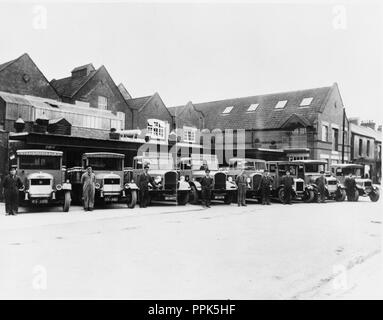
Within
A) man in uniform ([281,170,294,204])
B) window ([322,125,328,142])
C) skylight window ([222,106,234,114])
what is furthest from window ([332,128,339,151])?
man in uniform ([281,170,294,204])

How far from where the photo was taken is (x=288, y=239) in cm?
847

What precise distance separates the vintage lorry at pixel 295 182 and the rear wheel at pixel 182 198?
5.10m

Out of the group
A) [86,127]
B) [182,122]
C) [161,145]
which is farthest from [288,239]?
[182,122]

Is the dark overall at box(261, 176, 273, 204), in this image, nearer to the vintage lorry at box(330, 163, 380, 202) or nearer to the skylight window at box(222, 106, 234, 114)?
the vintage lorry at box(330, 163, 380, 202)

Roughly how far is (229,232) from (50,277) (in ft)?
16.1

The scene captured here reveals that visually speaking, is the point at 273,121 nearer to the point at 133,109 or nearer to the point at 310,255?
the point at 133,109

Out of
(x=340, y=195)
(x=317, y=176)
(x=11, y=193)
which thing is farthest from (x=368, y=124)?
(x=11, y=193)

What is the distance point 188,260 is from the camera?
635cm

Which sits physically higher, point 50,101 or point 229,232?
point 50,101

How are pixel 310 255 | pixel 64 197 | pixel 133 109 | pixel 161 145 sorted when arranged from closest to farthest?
pixel 310 255 < pixel 64 197 < pixel 161 145 < pixel 133 109

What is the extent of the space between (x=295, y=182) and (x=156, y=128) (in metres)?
15.7

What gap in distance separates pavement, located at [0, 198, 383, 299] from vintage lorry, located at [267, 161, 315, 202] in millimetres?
8170

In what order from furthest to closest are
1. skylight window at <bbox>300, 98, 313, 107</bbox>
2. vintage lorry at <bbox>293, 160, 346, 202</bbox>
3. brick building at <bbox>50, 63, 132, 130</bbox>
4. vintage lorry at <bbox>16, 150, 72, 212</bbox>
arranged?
skylight window at <bbox>300, 98, 313, 107</bbox>, brick building at <bbox>50, 63, 132, 130</bbox>, vintage lorry at <bbox>293, 160, 346, 202</bbox>, vintage lorry at <bbox>16, 150, 72, 212</bbox>

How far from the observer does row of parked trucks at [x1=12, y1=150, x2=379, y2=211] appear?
44.4ft
